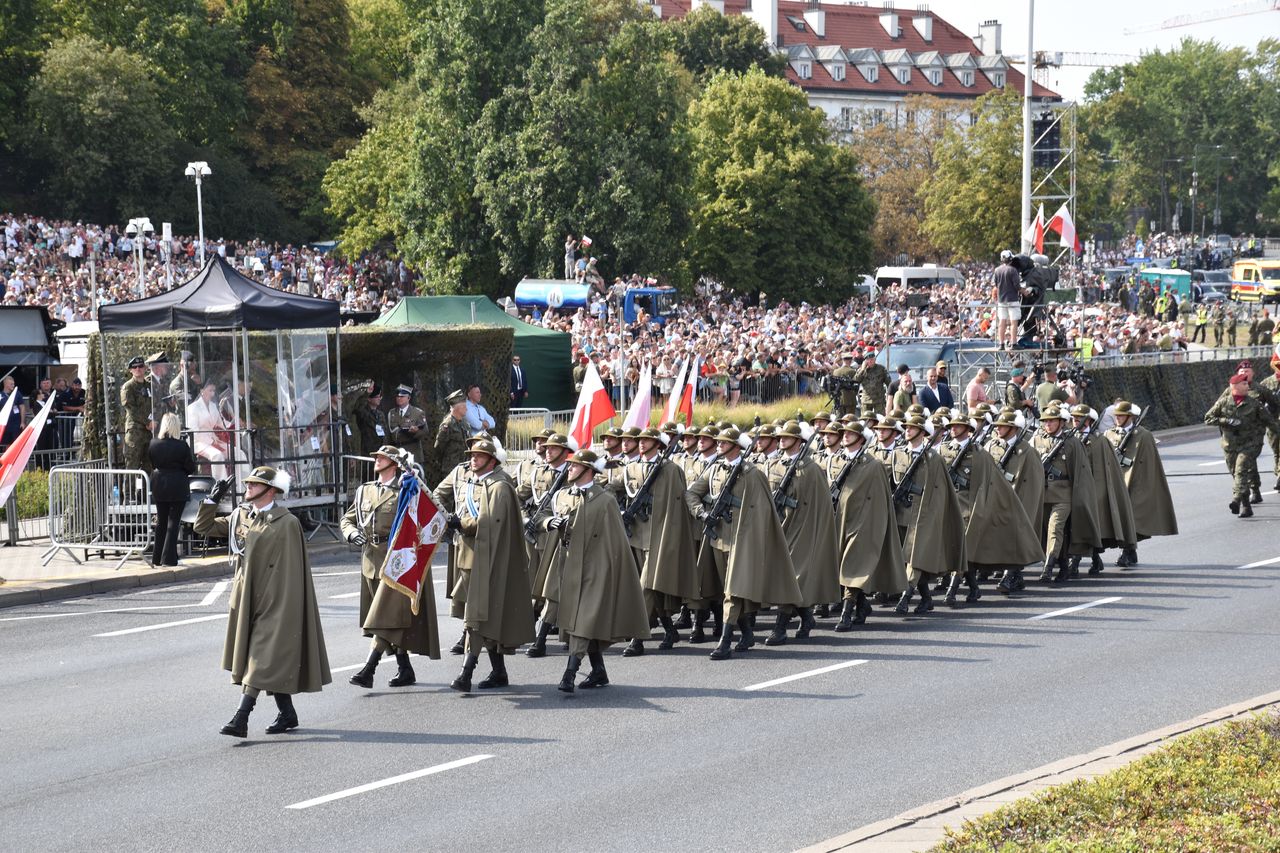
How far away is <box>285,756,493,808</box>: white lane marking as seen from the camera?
9905mm

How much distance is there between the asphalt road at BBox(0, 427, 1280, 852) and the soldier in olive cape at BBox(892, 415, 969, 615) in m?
0.46

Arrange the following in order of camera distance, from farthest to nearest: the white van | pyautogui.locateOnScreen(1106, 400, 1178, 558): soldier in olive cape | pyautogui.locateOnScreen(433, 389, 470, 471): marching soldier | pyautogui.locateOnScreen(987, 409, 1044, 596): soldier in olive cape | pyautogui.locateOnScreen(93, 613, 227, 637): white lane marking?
the white van
pyautogui.locateOnScreen(433, 389, 470, 471): marching soldier
pyautogui.locateOnScreen(1106, 400, 1178, 558): soldier in olive cape
pyautogui.locateOnScreen(987, 409, 1044, 596): soldier in olive cape
pyautogui.locateOnScreen(93, 613, 227, 637): white lane marking

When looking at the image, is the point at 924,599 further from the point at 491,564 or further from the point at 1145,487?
the point at 491,564

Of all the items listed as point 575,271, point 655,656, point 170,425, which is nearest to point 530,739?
point 655,656

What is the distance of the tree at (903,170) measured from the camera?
86938 millimetres

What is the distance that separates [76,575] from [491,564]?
8449mm

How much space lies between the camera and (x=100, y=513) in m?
20.7

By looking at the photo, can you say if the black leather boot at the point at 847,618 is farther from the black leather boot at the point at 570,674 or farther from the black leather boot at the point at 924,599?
the black leather boot at the point at 570,674

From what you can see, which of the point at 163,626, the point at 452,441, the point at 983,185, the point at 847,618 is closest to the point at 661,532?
the point at 847,618

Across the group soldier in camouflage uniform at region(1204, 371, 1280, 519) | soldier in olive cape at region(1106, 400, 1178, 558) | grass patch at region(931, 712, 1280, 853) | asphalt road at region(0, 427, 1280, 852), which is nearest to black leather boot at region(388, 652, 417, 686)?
→ asphalt road at region(0, 427, 1280, 852)

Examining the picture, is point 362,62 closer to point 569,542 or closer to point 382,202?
point 382,202

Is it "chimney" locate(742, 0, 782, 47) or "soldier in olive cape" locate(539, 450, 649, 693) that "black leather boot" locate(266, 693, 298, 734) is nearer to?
"soldier in olive cape" locate(539, 450, 649, 693)

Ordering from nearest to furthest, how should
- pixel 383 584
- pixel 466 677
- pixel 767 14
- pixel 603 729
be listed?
pixel 603 729, pixel 383 584, pixel 466 677, pixel 767 14

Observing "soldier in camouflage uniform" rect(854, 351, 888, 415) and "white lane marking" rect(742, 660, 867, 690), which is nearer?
"white lane marking" rect(742, 660, 867, 690)
